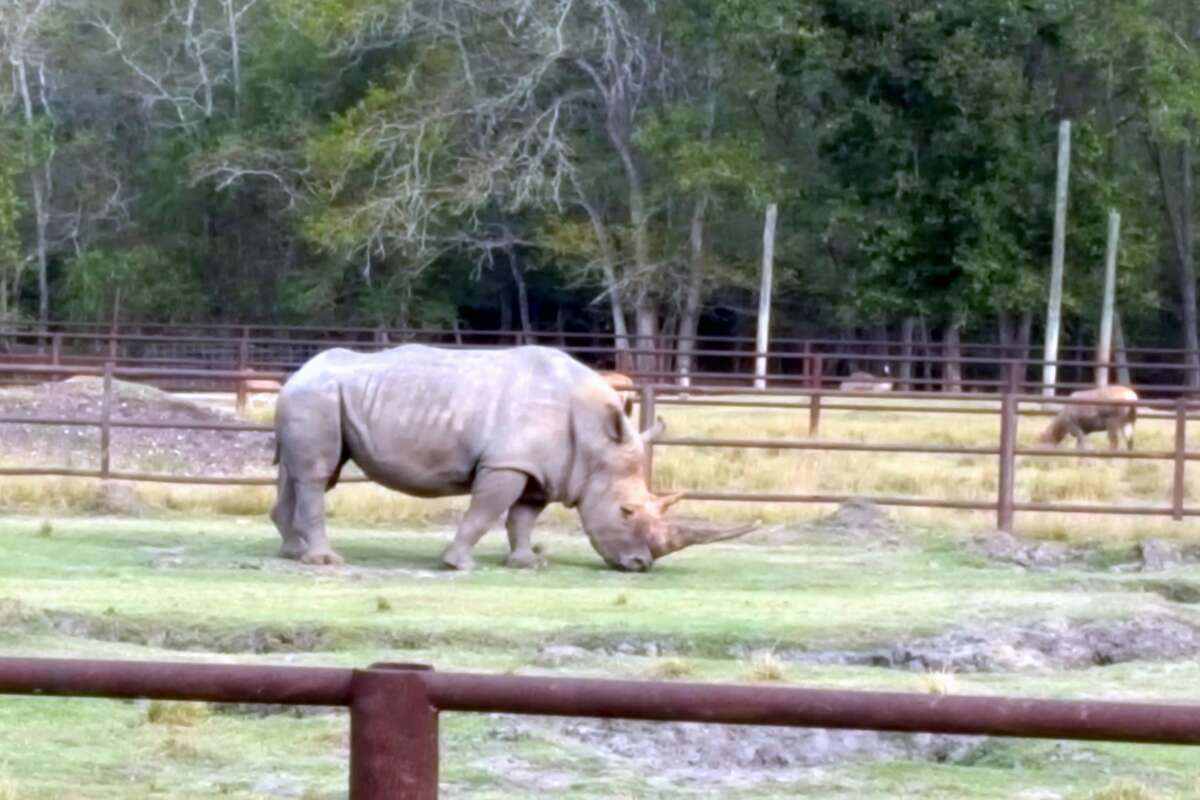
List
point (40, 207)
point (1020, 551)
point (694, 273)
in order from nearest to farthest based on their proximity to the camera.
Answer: point (1020, 551) < point (694, 273) < point (40, 207)

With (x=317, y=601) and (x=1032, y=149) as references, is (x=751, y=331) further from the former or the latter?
(x=317, y=601)

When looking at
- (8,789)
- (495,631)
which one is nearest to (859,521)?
(495,631)

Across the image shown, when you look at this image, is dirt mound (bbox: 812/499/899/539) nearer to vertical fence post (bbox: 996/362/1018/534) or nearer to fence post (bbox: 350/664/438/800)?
vertical fence post (bbox: 996/362/1018/534)

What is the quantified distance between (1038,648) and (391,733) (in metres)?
7.38

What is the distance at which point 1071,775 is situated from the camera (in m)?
7.37

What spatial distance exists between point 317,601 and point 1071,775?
4.60 metres

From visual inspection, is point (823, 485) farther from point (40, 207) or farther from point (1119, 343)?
point (40, 207)

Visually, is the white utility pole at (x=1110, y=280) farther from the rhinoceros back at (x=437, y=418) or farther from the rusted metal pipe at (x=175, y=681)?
the rusted metal pipe at (x=175, y=681)

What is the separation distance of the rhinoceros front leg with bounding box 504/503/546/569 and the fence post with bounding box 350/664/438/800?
975 centimetres

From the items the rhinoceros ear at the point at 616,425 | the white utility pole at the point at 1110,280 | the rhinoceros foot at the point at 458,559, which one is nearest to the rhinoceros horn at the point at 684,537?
the rhinoceros ear at the point at 616,425

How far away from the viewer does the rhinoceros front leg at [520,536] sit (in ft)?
43.5

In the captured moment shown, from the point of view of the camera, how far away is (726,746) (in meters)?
7.86

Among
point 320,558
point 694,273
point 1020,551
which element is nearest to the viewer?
point 320,558

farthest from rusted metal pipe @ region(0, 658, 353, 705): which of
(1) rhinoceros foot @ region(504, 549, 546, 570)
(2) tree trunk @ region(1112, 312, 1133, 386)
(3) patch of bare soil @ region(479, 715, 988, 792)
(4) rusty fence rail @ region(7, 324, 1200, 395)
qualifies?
(2) tree trunk @ region(1112, 312, 1133, 386)
